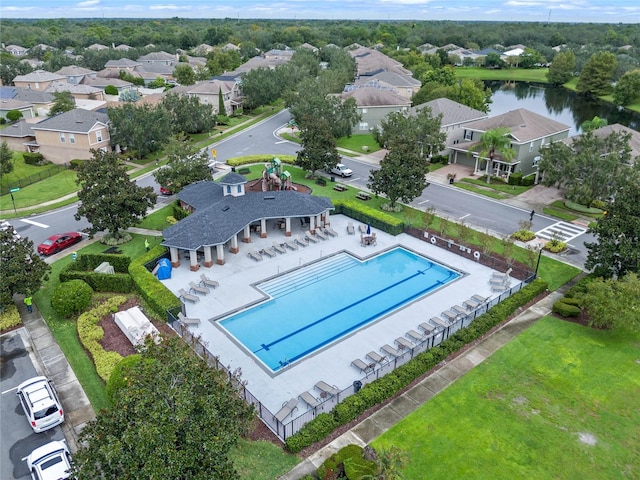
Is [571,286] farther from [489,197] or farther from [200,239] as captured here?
[200,239]

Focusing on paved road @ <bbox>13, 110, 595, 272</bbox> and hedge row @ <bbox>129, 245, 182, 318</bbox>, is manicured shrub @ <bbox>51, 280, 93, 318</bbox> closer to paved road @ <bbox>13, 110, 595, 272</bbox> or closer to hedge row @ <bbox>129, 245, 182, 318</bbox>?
hedge row @ <bbox>129, 245, 182, 318</bbox>

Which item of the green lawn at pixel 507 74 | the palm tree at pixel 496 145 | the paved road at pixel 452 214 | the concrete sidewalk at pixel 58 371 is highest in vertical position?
the palm tree at pixel 496 145

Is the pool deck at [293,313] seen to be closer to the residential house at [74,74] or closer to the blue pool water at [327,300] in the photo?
the blue pool water at [327,300]

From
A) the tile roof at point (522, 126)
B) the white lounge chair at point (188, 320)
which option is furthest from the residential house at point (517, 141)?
the white lounge chair at point (188, 320)

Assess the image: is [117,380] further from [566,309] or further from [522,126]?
[522,126]

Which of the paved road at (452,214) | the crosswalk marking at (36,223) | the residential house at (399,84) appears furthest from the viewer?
Answer: the residential house at (399,84)

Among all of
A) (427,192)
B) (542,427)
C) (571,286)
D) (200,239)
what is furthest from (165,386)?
(427,192)

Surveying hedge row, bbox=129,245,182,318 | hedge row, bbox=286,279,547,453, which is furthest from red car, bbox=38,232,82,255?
hedge row, bbox=286,279,547,453
